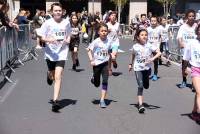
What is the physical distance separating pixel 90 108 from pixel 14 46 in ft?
22.5

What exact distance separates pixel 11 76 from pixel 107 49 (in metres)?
4.59

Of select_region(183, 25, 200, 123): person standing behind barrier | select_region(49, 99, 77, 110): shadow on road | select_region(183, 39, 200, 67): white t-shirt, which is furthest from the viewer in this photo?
select_region(49, 99, 77, 110): shadow on road

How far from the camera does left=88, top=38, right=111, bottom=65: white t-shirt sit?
9945 mm

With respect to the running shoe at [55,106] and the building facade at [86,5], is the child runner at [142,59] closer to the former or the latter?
the running shoe at [55,106]

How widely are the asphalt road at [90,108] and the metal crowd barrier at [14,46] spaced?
0.55 metres

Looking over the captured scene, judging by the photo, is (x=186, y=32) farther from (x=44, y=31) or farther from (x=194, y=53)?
(x=44, y=31)

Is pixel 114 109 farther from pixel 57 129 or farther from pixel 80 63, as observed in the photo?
pixel 80 63

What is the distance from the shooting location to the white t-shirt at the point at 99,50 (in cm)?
995

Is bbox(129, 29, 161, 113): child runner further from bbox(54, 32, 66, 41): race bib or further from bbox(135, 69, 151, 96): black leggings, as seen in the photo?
bbox(54, 32, 66, 41): race bib

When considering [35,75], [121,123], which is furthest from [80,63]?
[121,123]

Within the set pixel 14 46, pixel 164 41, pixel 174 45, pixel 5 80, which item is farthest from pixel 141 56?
pixel 174 45

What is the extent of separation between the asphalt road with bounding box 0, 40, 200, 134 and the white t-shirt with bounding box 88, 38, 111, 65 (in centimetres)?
84

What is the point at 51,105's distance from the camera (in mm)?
9906

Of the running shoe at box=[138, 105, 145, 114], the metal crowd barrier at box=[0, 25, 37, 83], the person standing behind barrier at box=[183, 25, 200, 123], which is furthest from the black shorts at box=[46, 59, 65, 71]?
the metal crowd barrier at box=[0, 25, 37, 83]
